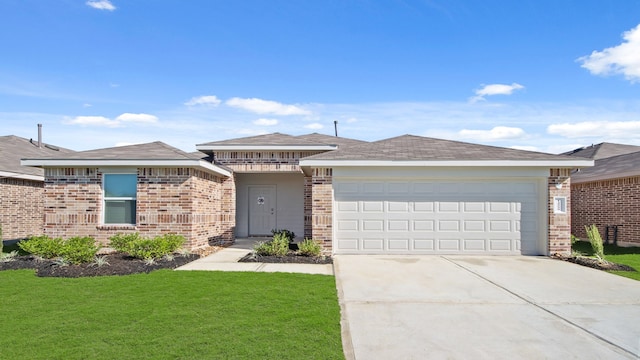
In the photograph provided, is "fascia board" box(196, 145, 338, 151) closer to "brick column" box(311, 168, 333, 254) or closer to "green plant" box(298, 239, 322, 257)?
"brick column" box(311, 168, 333, 254)

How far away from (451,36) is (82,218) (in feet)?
42.3

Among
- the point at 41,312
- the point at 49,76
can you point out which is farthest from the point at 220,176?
the point at 41,312

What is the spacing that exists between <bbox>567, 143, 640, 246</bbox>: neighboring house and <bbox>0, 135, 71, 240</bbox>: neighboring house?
69.5 ft

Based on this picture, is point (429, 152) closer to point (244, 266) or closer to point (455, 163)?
point (455, 163)

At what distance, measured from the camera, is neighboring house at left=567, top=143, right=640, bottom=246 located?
13586mm

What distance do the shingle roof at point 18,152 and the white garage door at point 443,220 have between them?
1198 cm

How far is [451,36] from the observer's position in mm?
13664

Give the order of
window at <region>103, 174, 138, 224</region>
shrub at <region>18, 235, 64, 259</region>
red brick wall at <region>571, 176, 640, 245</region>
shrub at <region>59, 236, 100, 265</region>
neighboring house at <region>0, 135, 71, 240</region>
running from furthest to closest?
neighboring house at <region>0, 135, 71, 240</region>
red brick wall at <region>571, 176, 640, 245</region>
window at <region>103, 174, 138, 224</region>
shrub at <region>18, 235, 64, 259</region>
shrub at <region>59, 236, 100, 265</region>

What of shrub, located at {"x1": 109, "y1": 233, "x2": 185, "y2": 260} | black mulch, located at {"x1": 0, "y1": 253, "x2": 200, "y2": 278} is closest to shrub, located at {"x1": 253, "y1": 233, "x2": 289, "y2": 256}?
black mulch, located at {"x1": 0, "y1": 253, "x2": 200, "y2": 278}

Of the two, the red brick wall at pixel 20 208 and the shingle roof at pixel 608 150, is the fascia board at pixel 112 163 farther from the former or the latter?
the shingle roof at pixel 608 150

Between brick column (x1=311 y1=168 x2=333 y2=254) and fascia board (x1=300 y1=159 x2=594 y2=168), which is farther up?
fascia board (x1=300 y1=159 x2=594 y2=168)

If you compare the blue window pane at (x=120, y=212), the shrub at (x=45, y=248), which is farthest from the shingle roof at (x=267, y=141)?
the shrub at (x=45, y=248)

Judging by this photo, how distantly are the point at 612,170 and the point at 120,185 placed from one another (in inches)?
669

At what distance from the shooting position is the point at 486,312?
569cm
